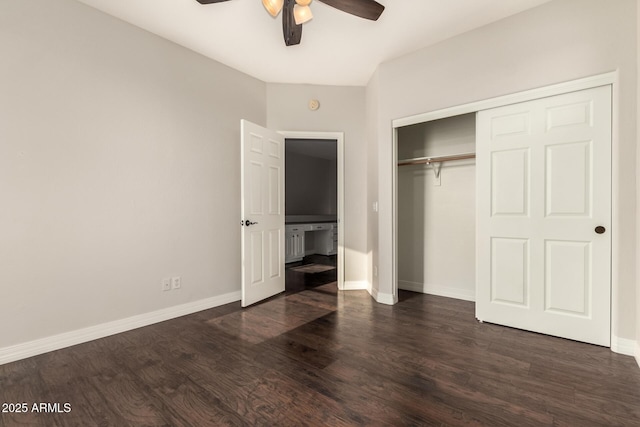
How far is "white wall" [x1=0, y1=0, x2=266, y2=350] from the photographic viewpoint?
218 centimetres

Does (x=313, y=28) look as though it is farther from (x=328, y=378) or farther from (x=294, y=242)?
(x=294, y=242)

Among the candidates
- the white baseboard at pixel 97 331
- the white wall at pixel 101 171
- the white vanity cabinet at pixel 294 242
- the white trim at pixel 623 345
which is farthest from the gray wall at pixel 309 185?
the white trim at pixel 623 345

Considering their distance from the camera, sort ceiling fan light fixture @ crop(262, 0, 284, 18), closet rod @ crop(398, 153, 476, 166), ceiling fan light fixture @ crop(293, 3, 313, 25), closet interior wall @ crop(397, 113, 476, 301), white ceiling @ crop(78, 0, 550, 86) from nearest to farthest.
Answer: ceiling fan light fixture @ crop(262, 0, 284, 18) → ceiling fan light fixture @ crop(293, 3, 313, 25) → white ceiling @ crop(78, 0, 550, 86) → closet rod @ crop(398, 153, 476, 166) → closet interior wall @ crop(397, 113, 476, 301)

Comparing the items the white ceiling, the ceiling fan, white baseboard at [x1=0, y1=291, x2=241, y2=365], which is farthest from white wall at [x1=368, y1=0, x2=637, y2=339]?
white baseboard at [x1=0, y1=291, x2=241, y2=365]

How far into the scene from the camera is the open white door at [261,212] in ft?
10.9

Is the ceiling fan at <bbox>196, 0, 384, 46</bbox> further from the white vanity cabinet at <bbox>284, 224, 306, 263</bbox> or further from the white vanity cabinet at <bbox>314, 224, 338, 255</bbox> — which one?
the white vanity cabinet at <bbox>314, 224, 338, 255</bbox>

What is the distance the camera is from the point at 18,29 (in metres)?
2.18

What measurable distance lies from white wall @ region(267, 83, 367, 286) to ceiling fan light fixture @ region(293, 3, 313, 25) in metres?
1.79

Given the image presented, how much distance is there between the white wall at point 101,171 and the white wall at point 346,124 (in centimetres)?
82

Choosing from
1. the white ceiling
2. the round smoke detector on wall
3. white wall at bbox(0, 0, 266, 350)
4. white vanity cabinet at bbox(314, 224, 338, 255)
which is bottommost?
white vanity cabinet at bbox(314, 224, 338, 255)

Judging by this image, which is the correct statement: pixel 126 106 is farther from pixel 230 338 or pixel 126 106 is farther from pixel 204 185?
pixel 230 338

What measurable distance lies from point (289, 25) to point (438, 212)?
271 cm

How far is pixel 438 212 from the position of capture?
378 centimetres

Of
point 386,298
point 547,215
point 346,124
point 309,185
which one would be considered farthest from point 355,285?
point 309,185
